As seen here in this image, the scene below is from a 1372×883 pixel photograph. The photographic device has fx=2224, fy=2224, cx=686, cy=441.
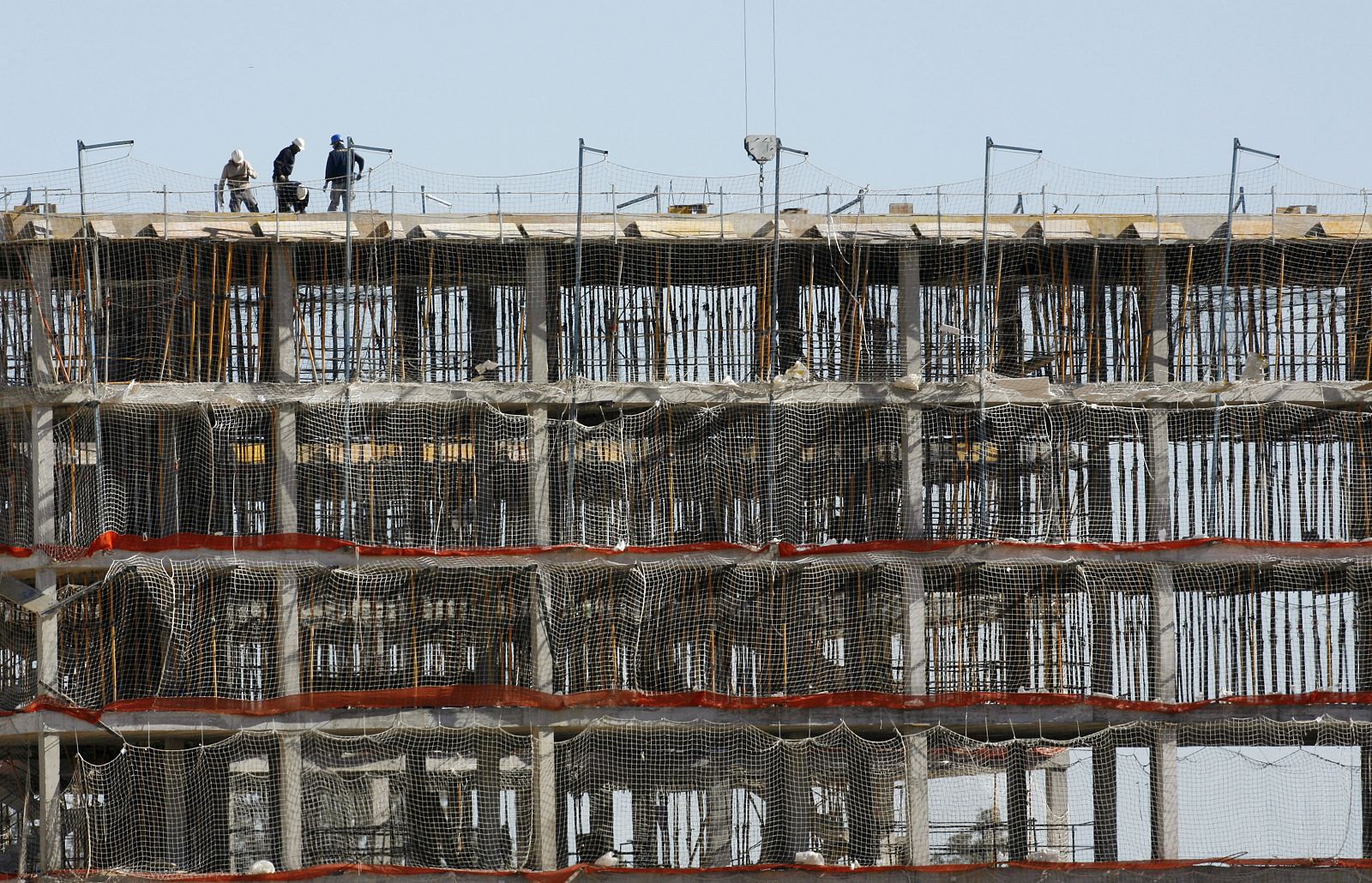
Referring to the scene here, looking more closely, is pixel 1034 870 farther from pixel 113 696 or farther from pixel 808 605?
pixel 113 696

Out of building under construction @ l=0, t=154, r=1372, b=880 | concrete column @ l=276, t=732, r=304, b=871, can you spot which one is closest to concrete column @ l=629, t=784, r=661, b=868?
building under construction @ l=0, t=154, r=1372, b=880

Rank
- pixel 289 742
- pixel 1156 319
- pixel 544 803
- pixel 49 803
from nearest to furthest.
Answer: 1. pixel 49 803
2. pixel 289 742
3. pixel 544 803
4. pixel 1156 319

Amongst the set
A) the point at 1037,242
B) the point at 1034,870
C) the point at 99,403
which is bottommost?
the point at 1034,870

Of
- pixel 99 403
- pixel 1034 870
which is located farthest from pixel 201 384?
pixel 1034 870

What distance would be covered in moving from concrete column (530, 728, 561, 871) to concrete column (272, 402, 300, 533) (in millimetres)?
5969

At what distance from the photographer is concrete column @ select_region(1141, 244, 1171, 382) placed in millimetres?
42219

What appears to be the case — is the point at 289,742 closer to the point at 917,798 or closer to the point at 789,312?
the point at 917,798

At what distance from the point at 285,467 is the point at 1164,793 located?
1726cm

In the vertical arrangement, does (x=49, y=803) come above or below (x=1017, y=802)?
above

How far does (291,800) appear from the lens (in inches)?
1575

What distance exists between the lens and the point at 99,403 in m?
40.3

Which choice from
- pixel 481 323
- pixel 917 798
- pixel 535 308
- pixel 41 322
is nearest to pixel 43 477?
pixel 41 322

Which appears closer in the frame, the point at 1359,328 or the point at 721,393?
the point at 721,393

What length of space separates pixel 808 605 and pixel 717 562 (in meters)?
1.97
